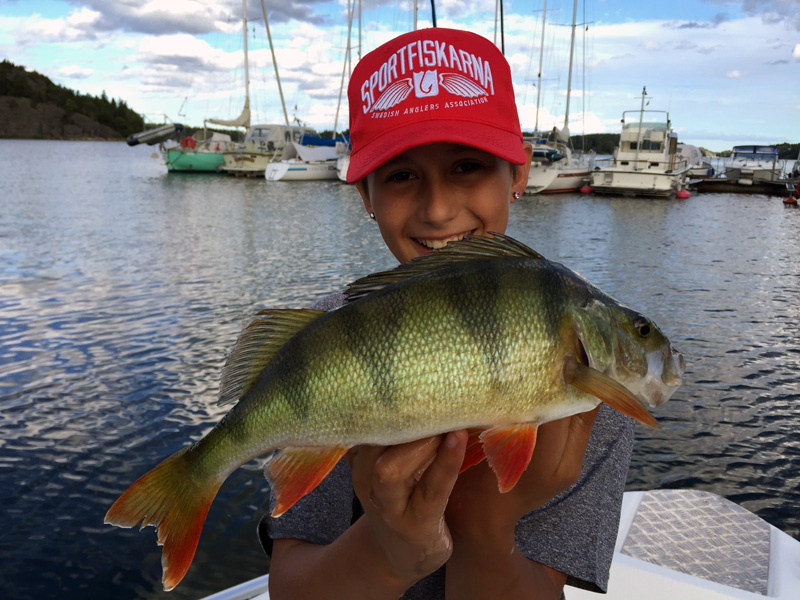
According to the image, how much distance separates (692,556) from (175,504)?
2886 millimetres

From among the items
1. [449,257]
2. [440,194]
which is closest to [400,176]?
[440,194]

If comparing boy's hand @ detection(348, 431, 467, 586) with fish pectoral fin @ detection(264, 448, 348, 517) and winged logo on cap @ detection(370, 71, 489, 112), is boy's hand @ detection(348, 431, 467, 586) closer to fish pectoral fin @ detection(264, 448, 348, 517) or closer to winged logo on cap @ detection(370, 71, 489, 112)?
fish pectoral fin @ detection(264, 448, 348, 517)

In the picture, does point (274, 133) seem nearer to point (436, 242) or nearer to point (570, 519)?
point (436, 242)

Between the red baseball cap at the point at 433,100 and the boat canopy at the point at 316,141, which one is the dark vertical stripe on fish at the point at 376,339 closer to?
the red baseball cap at the point at 433,100

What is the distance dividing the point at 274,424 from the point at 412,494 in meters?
0.41

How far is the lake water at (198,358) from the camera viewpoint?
5520 mm

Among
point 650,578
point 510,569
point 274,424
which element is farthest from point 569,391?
point 650,578

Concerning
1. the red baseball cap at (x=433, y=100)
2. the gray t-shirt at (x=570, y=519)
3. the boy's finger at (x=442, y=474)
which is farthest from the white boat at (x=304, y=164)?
the boy's finger at (x=442, y=474)

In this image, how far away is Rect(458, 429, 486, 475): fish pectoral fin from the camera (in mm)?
1551

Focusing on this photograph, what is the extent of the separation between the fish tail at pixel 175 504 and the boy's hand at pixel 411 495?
449 millimetres

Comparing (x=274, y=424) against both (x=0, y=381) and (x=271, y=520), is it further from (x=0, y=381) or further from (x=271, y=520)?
(x=0, y=381)

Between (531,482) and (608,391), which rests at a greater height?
(608,391)

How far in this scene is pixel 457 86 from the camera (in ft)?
7.02

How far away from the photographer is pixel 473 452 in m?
1.57
